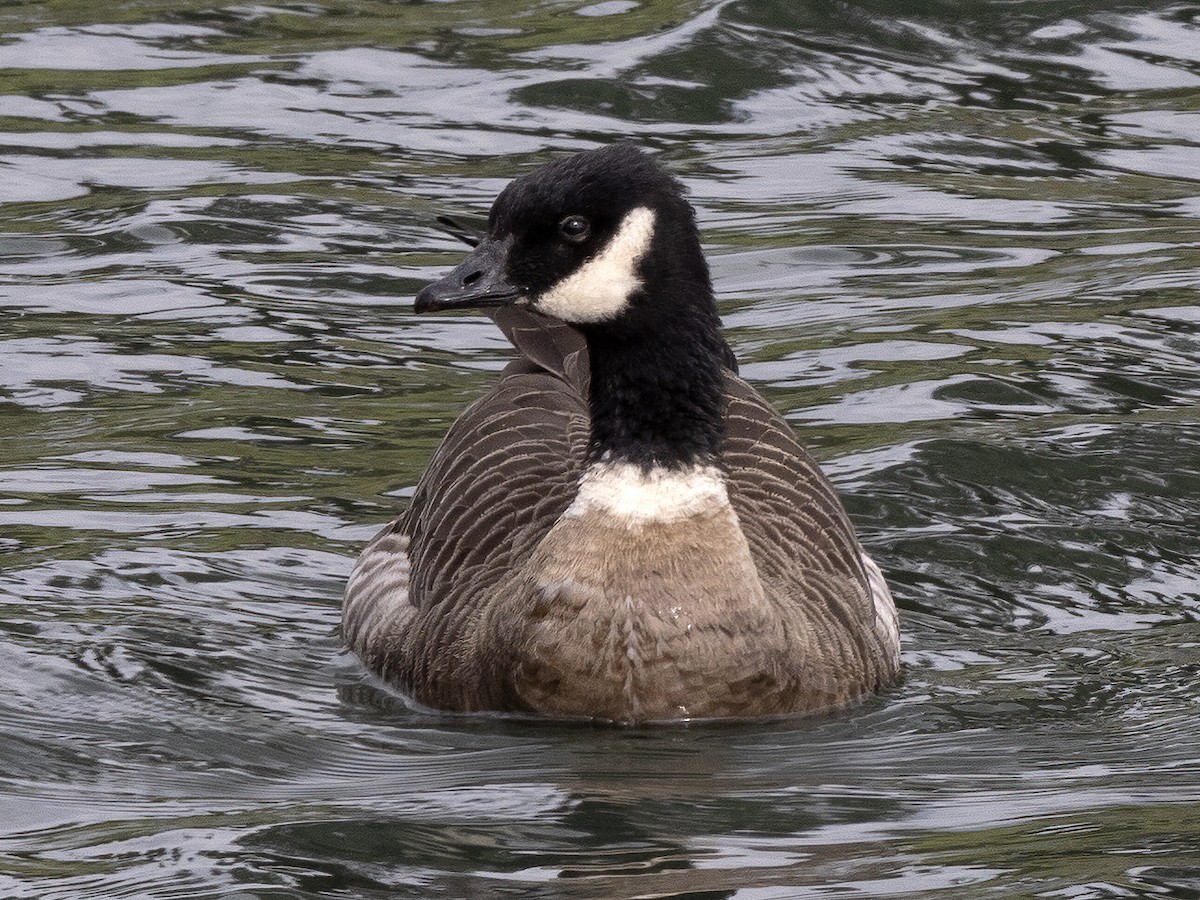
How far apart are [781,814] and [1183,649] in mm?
2316

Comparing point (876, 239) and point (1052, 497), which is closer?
point (1052, 497)

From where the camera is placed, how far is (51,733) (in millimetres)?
7777

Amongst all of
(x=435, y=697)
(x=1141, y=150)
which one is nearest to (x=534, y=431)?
(x=435, y=697)

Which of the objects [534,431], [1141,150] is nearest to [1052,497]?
[534,431]

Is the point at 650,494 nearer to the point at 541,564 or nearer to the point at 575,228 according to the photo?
the point at 541,564

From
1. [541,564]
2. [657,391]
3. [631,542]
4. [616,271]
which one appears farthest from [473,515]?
[616,271]

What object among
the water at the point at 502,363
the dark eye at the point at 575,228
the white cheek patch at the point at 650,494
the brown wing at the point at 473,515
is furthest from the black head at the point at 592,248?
the water at the point at 502,363

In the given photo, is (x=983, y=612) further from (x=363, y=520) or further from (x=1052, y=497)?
(x=363, y=520)

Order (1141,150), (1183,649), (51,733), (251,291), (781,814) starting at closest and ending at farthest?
(781,814) < (51,733) < (1183,649) < (251,291) < (1141,150)

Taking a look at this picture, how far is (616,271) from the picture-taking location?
785 cm

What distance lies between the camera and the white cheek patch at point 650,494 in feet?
26.0

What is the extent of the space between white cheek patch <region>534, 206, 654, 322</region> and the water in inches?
54.9

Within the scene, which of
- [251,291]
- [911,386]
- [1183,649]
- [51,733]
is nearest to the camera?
[51,733]

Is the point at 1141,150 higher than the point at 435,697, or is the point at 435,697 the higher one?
the point at 1141,150
